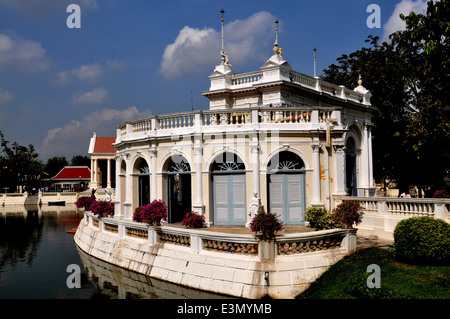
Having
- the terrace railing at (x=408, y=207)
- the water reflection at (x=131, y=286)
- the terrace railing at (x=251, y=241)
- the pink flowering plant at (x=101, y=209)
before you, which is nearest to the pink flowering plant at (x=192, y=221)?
the terrace railing at (x=251, y=241)

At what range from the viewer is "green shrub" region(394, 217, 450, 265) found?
35.4 ft

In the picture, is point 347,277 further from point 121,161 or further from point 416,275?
point 121,161

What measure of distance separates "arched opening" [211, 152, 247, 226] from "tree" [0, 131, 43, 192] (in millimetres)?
64455

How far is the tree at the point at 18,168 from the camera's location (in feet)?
229

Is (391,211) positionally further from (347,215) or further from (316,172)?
(347,215)

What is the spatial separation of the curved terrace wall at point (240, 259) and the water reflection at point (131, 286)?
0.78ft

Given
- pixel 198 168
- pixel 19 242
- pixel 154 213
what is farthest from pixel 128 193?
pixel 19 242

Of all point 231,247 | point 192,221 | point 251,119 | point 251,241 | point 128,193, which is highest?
point 251,119

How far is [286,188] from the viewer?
18.0m

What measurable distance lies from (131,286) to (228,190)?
20.9ft

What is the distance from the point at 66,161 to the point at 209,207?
11822 cm
